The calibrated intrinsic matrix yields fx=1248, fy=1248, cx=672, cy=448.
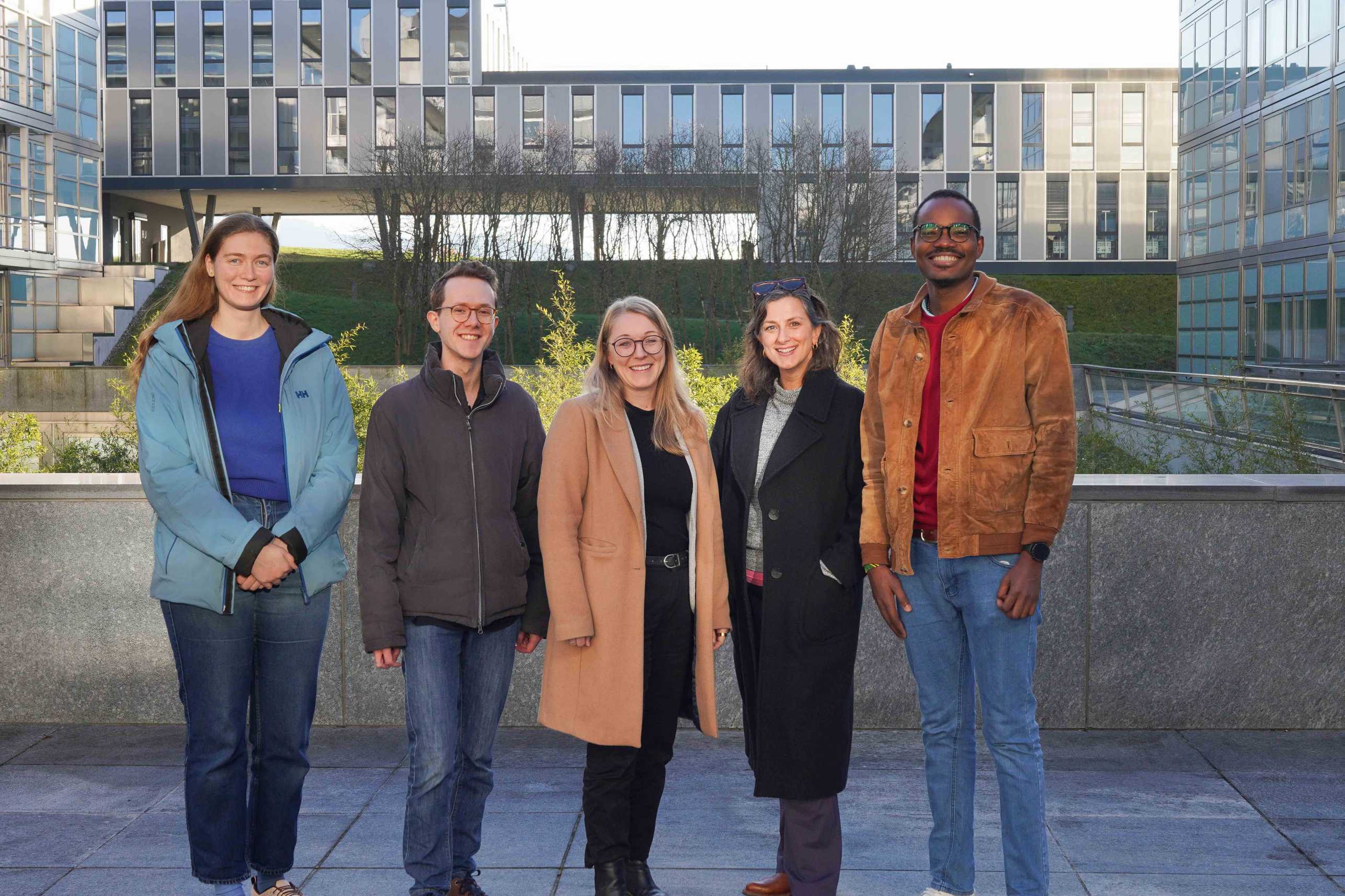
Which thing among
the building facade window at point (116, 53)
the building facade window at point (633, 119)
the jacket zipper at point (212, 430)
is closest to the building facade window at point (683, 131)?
the building facade window at point (633, 119)

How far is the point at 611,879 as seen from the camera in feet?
13.3

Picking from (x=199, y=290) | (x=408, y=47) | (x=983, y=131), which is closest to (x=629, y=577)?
(x=199, y=290)

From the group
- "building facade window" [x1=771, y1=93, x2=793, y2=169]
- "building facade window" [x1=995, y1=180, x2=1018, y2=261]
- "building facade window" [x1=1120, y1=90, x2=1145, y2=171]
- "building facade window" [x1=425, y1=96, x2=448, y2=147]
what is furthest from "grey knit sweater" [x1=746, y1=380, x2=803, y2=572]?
"building facade window" [x1=1120, y1=90, x2=1145, y2=171]

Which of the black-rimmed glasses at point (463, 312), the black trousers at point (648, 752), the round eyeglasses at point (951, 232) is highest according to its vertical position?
the round eyeglasses at point (951, 232)

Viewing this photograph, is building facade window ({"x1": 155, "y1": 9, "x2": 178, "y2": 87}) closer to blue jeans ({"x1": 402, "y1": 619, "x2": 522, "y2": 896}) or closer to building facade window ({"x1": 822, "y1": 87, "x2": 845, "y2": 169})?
building facade window ({"x1": 822, "y1": 87, "x2": 845, "y2": 169})

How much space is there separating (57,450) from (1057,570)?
13.6 m

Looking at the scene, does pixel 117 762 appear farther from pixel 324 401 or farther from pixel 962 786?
pixel 962 786

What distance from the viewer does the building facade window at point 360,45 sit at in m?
49.0

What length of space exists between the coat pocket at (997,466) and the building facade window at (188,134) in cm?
5152

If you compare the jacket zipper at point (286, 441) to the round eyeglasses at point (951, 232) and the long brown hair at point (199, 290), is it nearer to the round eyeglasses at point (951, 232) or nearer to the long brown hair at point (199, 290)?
the long brown hair at point (199, 290)

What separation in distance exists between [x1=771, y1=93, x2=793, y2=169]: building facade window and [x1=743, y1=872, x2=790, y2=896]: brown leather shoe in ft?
104

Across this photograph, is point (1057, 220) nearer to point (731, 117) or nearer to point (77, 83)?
point (731, 117)

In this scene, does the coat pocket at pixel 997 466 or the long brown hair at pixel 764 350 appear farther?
the long brown hair at pixel 764 350

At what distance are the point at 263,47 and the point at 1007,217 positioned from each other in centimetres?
3027
